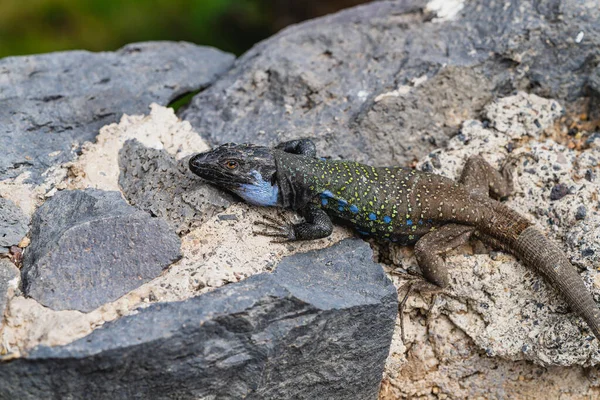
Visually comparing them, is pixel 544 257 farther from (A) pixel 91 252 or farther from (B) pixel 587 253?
(A) pixel 91 252

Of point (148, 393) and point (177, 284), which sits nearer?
point (148, 393)

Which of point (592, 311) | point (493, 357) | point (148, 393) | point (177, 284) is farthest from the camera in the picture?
point (493, 357)

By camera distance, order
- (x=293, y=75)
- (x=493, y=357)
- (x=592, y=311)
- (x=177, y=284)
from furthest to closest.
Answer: (x=293, y=75) → (x=493, y=357) → (x=592, y=311) → (x=177, y=284)

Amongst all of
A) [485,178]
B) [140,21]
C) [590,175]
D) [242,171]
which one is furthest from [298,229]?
[140,21]

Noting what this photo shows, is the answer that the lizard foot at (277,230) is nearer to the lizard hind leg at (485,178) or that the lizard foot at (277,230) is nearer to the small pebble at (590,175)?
the lizard hind leg at (485,178)

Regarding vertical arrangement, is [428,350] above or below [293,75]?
below

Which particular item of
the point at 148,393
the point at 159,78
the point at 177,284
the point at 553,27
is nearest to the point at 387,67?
the point at 553,27

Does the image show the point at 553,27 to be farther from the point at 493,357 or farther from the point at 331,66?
the point at 493,357
